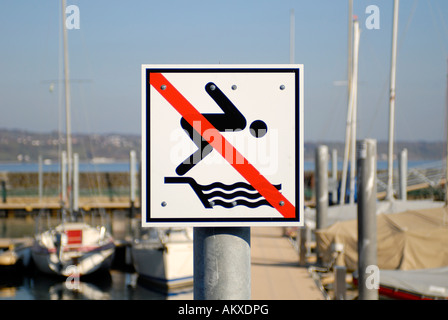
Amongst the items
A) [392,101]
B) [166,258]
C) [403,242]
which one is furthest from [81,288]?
[392,101]

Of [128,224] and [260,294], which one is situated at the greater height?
[260,294]

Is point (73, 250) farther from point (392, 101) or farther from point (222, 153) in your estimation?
point (222, 153)

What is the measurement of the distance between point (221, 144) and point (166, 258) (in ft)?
62.5

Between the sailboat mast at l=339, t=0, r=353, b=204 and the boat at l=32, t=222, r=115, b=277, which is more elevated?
the sailboat mast at l=339, t=0, r=353, b=204

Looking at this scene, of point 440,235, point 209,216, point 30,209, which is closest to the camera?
point 209,216

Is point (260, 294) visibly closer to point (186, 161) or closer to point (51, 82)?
point (186, 161)

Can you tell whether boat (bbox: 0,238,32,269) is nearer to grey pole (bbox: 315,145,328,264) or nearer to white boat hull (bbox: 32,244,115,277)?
white boat hull (bbox: 32,244,115,277)

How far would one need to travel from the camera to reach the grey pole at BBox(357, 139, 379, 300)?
10273 mm

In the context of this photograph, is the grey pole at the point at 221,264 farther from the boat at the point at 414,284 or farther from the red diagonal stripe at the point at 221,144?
the boat at the point at 414,284

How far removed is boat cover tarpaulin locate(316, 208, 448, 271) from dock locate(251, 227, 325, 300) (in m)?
1.36

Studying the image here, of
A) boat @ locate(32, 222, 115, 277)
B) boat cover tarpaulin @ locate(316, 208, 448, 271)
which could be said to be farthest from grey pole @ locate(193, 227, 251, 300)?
boat @ locate(32, 222, 115, 277)
